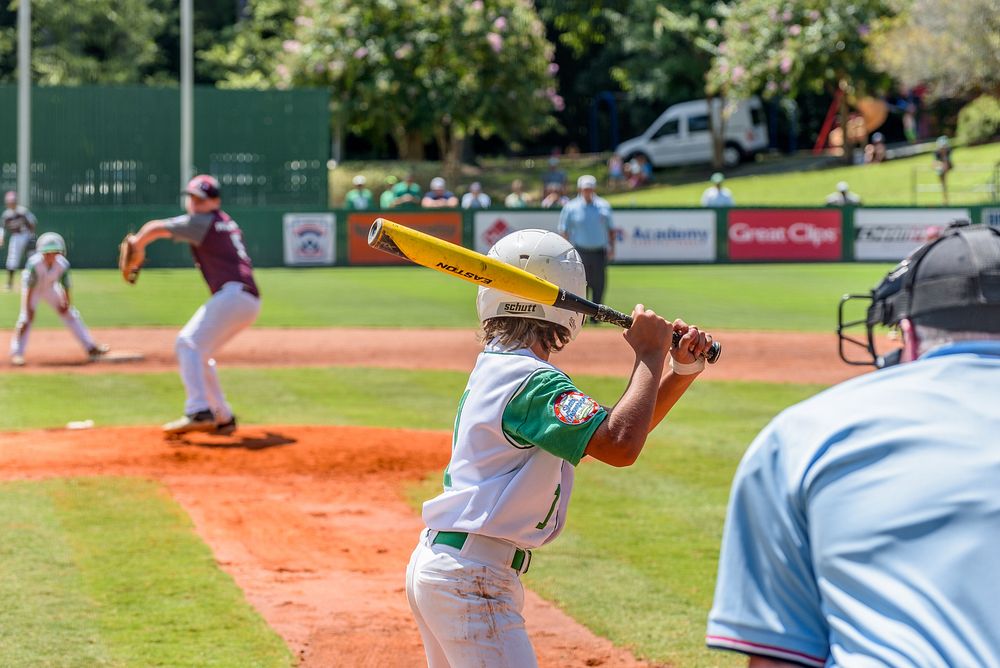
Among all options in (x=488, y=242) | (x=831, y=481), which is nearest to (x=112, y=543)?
(x=831, y=481)

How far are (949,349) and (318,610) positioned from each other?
17.0 ft

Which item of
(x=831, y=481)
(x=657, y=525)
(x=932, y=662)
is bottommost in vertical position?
(x=657, y=525)

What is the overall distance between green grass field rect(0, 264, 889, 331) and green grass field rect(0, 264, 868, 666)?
6.29 meters

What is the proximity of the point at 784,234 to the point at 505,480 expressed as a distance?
3128 centimetres

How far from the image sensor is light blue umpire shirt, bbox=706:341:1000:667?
2.26 m

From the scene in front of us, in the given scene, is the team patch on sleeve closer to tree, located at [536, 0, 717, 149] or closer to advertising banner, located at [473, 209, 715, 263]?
advertising banner, located at [473, 209, 715, 263]

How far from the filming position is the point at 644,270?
32.6 m

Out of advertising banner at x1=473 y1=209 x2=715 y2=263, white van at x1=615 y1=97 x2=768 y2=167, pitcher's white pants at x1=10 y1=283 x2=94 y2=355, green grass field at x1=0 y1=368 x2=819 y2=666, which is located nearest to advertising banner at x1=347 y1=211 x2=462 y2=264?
advertising banner at x1=473 y1=209 x2=715 y2=263

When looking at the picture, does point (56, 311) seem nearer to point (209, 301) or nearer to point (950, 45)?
point (209, 301)

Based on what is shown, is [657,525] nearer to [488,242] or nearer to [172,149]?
[488,242]

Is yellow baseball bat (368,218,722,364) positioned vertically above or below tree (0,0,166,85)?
below

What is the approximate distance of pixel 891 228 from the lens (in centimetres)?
3334

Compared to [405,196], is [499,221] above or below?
below

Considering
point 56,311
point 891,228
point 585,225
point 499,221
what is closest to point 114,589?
point 56,311
